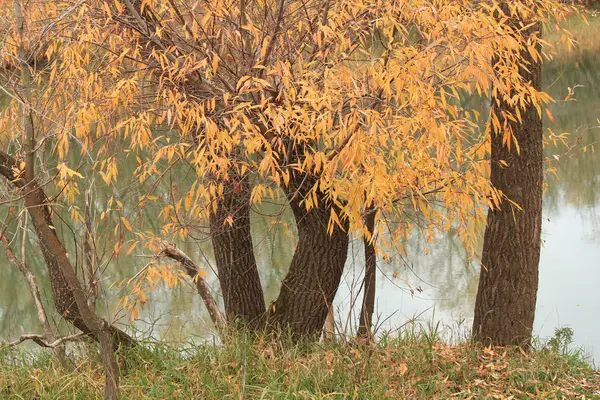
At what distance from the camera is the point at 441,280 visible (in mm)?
9891

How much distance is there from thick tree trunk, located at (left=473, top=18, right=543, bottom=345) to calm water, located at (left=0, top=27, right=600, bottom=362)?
2072 millimetres

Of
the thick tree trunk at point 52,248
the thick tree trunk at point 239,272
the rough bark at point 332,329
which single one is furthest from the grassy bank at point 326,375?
the thick tree trunk at point 239,272

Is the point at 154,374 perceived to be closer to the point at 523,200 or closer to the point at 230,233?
the point at 230,233

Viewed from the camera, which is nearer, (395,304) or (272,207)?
Answer: (395,304)

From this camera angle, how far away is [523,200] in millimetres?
5289

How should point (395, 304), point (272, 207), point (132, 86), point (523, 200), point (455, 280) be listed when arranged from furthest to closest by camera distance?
1. point (272, 207)
2. point (455, 280)
3. point (395, 304)
4. point (523, 200)
5. point (132, 86)

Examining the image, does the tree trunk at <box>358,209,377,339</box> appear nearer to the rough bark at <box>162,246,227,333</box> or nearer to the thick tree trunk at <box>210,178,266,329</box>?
the thick tree trunk at <box>210,178,266,329</box>

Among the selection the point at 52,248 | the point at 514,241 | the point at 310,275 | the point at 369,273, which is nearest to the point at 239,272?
the point at 310,275

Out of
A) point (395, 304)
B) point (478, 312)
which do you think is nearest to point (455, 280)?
point (395, 304)

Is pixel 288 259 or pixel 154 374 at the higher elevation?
pixel 288 259

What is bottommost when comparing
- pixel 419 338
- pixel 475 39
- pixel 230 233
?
pixel 419 338

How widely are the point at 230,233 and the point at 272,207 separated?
20.6ft

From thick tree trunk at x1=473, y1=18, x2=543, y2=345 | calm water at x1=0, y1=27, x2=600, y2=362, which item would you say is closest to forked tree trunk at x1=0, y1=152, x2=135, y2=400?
thick tree trunk at x1=473, y1=18, x2=543, y2=345

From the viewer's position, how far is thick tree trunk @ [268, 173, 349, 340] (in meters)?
5.36
